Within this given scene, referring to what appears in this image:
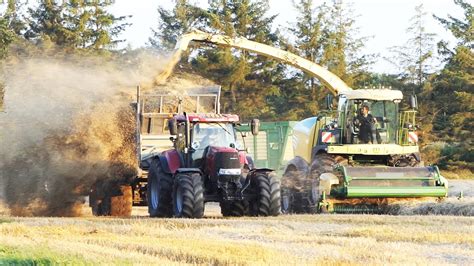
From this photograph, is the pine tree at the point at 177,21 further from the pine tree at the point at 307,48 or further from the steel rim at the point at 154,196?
the steel rim at the point at 154,196

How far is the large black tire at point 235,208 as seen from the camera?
19.8 m

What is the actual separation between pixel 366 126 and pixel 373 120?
0.68 feet

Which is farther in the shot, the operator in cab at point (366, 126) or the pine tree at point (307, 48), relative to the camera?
the pine tree at point (307, 48)

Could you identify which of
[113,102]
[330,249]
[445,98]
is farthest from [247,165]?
[445,98]

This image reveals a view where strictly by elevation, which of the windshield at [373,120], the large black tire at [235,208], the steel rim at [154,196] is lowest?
the large black tire at [235,208]

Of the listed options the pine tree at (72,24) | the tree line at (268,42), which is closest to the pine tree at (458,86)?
the tree line at (268,42)

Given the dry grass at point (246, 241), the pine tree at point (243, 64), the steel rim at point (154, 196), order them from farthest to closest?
the pine tree at point (243, 64) → the steel rim at point (154, 196) → the dry grass at point (246, 241)

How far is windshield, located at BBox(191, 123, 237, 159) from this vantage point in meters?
19.2

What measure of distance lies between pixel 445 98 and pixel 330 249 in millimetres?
31964

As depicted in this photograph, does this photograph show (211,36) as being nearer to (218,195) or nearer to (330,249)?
(218,195)

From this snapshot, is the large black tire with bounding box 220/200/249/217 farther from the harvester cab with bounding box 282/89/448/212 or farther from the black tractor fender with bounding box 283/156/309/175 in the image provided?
the black tractor fender with bounding box 283/156/309/175

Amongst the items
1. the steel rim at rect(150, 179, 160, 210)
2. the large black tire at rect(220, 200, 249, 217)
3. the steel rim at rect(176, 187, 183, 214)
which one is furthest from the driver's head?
the steel rim at rect(176, 187, 183, 214)

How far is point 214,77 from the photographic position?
45938 mm

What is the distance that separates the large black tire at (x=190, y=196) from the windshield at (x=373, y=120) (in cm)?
447
